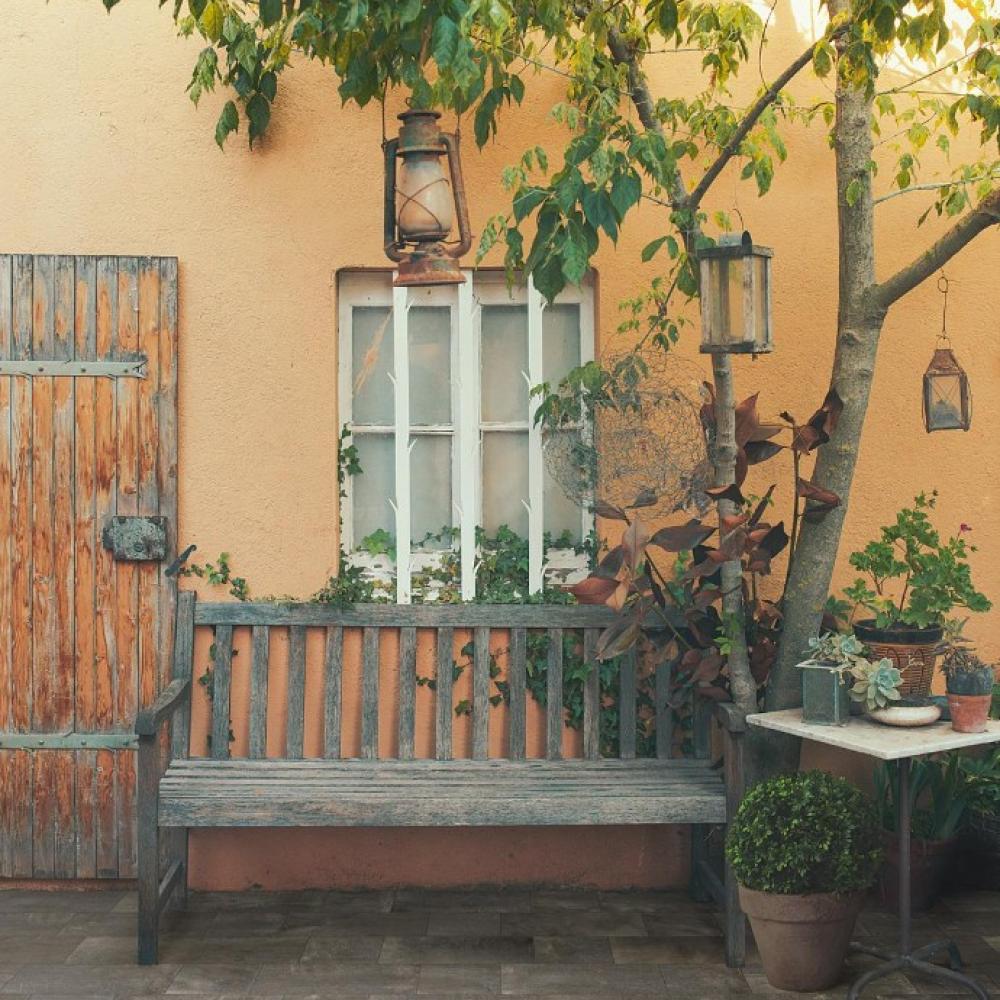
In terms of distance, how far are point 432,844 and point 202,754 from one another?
0.88 metres

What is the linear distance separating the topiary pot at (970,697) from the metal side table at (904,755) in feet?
0.11

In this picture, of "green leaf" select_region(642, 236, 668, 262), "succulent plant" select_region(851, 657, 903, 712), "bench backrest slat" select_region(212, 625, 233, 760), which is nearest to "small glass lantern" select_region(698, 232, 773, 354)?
"green leaf" select_region(642, 236, 668, 262)

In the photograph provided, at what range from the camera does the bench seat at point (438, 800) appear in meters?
4.20

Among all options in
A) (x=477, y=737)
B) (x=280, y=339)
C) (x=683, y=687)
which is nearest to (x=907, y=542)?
(x=683, y=687)

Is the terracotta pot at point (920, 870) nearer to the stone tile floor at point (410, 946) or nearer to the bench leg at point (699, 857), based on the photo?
the stone tile floor at point (410, 946)

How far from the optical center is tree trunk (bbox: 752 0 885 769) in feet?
14.0

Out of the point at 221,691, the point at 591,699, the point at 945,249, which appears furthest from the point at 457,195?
the point at 221,691

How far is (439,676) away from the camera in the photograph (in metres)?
4.79

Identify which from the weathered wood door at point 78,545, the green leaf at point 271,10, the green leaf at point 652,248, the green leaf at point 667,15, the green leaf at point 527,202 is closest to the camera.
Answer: the green leaf at point 271,10

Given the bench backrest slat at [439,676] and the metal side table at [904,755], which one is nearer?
the metal side table at [904,755]

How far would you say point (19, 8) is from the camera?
15.8ft

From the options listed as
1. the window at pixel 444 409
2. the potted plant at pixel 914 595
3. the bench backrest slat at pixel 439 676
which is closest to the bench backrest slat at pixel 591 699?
the bench backrest slat at pixel 439 676

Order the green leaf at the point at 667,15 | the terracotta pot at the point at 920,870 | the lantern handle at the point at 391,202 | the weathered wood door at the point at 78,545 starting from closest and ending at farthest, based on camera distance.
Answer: the green leaf at the point at 667,15, the lantern handle at the point at 391,202, the terracotta pot at the point at 920,870, the weathered wood door at the point at 78,545

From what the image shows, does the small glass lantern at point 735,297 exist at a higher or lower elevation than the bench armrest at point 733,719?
higher
